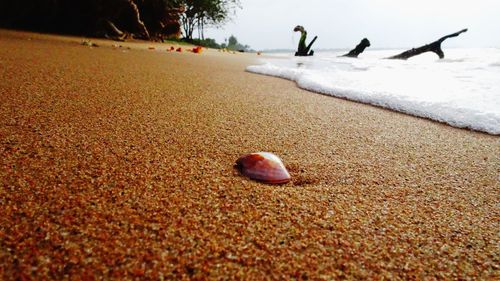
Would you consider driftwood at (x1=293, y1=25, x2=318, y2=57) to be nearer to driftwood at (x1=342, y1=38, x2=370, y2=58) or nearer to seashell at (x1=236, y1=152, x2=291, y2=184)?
driftwood at (x1=342, y1=38, x2=370, y2=58)

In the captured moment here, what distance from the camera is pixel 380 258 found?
0.86 meters

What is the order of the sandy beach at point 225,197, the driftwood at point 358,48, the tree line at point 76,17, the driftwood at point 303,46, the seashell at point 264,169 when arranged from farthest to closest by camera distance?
the driftwood at point 303,46 → the driftwood at point 358,48 → the tree line at point 76,17 → the seashell at point 264,169 → the sandy beach at point 225,197

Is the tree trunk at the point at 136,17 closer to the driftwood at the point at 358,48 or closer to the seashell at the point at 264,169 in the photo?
the driftwood at the point at 358,48

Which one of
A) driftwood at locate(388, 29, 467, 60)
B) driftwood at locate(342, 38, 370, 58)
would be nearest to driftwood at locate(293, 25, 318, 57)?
driftwood at locate(342, 38, 370, 58)

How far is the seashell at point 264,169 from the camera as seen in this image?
127 centimetres

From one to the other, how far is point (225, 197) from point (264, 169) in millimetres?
253

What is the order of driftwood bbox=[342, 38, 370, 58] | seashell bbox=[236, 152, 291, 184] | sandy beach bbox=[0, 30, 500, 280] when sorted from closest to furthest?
sandy beach bbox=[0, 30, 500, 280] < seashell bbox=[236, 152, 291, 184] < driftwood bbox=[342, 38, 370, 58]

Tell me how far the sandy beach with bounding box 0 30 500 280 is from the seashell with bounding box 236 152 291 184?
0.04m

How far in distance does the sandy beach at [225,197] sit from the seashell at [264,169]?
0.13 ft

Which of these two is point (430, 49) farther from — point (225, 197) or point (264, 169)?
point (225, 197)

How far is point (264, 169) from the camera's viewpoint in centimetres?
128

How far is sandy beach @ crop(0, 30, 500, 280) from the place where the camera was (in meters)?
0.79

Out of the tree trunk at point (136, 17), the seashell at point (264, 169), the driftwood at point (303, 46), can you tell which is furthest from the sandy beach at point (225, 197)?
the driftwood at point (303, 46)

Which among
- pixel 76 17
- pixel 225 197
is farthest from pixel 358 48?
pixel 225 197
